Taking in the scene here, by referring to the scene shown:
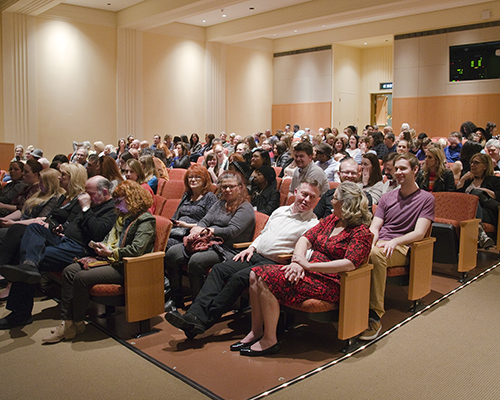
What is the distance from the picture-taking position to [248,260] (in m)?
3.57

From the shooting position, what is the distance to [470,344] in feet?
10.8

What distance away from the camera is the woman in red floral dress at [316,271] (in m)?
3.05

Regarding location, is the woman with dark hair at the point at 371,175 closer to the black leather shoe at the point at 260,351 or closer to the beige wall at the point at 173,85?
the black leather shoe at the point at 260,351

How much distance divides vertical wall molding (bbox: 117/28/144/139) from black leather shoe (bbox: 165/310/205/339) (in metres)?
12.4

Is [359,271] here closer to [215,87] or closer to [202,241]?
[202,241]

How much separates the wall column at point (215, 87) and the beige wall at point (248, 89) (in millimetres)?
394

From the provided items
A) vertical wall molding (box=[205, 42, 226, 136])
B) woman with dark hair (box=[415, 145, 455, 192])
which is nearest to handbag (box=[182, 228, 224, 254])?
woman with dark hair (box=[415, 145, 455, 192])

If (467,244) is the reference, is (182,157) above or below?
above

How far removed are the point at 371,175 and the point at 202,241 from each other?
1.87 meters

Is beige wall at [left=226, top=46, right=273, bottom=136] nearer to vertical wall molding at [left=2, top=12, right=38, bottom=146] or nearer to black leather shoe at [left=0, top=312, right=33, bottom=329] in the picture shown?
vertical wall molding at [left=2, top=12, right=38, bottom=146]

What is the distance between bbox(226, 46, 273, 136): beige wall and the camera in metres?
17.4

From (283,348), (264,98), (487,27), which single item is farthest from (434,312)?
(264,98)

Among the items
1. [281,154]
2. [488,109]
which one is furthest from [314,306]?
[488,109]

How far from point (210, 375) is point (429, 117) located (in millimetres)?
13131
